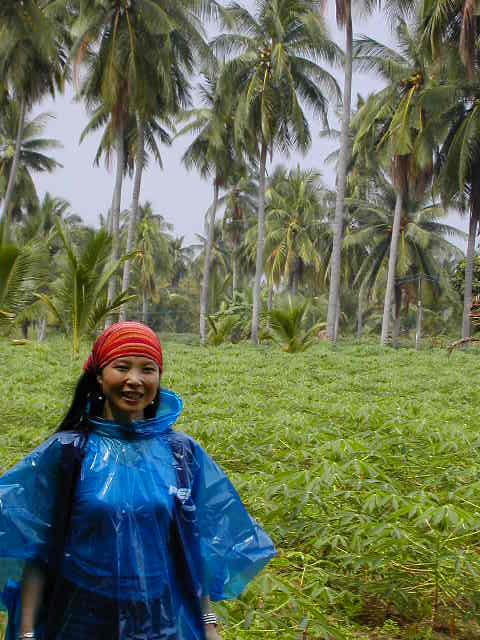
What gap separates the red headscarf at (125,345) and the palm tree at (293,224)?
2702 cm

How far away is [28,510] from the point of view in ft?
5.38

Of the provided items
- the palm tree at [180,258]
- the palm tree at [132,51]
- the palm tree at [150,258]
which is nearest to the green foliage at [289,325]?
the palm tree at [132,51]

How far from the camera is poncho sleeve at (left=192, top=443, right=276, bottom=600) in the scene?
70.9 inches

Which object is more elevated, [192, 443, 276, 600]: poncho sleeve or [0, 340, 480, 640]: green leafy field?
[192, 443, 276, 600]: poncho sleeve

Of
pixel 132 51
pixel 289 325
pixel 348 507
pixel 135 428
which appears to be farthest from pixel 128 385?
pixel 132 51

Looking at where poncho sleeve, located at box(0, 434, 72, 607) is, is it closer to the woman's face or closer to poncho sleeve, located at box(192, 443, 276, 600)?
the woman's face

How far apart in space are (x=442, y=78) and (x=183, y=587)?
879 inches

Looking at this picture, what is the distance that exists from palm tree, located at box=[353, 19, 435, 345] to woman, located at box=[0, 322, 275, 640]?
772 inches

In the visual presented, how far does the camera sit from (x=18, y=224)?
3341cm

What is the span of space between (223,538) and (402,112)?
20.7m

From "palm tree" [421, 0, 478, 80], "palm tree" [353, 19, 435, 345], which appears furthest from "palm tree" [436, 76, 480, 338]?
"palm tree" [421, 0, 478, 80]

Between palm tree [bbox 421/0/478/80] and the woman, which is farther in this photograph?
palm tree [bbox 421/0/478/80]

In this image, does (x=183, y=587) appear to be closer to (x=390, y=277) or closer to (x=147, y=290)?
(x=390, y=277)

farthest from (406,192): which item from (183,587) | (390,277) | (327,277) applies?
(183,587)
